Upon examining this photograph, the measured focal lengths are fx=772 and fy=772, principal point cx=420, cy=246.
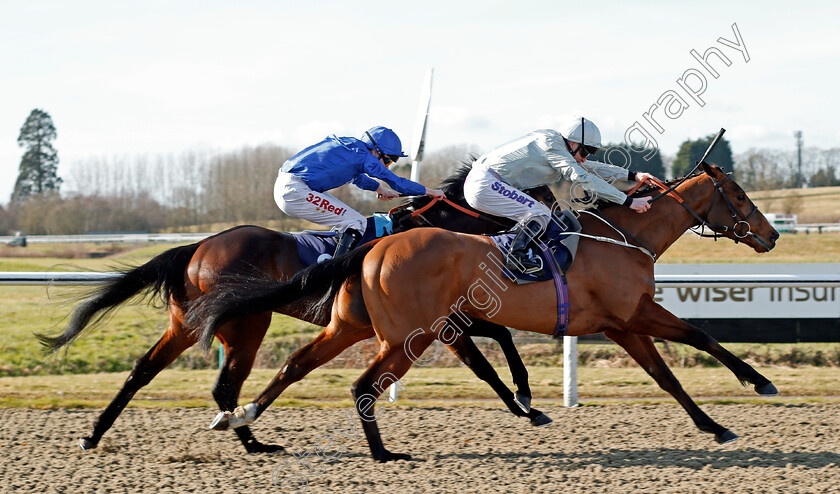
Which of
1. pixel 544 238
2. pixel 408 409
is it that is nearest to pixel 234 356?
pixel 408 409

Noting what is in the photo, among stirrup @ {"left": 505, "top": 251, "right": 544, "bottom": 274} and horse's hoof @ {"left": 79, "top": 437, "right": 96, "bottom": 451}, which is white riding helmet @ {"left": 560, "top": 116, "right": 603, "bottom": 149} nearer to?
stirrup @ {"left": 505, "top": 251, "right": 544, "bottom": 274}

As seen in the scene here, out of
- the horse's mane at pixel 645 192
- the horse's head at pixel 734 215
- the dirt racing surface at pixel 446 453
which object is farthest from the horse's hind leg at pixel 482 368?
the horse's head at pixel 734 215

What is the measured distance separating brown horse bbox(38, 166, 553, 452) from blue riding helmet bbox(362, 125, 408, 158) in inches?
15.8

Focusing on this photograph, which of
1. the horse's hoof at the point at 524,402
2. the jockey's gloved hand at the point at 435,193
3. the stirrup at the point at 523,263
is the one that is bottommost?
the horse's hoof at the point at 524,402

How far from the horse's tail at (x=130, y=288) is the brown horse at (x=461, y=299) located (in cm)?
38

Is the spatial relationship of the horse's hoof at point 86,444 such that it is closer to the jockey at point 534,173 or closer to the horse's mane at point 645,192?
the jockey at point 534,173

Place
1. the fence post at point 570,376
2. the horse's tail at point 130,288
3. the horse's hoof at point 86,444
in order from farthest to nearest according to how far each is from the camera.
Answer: the fence post at point 570,376, the horse's tail at point 130,288, the horse's hoof at point 86,444

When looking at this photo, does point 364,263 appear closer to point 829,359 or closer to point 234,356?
point 234,356

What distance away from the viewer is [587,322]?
14.5 feet

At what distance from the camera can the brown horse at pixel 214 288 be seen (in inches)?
181

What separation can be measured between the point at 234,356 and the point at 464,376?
2.86m

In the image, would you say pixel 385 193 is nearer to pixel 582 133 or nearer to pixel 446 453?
pixel 582 133

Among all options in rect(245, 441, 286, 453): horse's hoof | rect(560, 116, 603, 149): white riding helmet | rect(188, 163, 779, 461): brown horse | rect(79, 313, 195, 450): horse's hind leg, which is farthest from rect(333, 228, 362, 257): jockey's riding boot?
rect(560, 116, 603, 149): white riding helmet

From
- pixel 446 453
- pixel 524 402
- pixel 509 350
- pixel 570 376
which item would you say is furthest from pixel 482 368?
pixel 570 376
